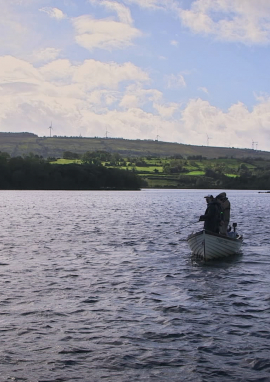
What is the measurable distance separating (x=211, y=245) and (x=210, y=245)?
0.09m

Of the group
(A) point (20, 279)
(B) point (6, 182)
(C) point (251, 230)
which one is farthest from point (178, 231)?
(B) point (6, 182)

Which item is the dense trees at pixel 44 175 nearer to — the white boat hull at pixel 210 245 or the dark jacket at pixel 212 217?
the white boat hull at pixel 210 245

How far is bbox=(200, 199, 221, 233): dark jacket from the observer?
28547mm

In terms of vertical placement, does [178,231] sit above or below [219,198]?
below

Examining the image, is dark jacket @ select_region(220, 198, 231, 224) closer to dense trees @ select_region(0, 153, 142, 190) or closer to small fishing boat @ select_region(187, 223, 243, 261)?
small fishing boat @ select_region(187, 223, 243, 261)

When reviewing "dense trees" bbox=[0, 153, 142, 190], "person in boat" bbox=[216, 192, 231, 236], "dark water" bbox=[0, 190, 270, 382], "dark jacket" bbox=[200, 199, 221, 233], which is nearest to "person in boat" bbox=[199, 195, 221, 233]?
"dark jacket" bbox=[200, 199, 221, 233]

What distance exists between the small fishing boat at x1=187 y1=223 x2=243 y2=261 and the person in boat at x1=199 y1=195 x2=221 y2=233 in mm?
666

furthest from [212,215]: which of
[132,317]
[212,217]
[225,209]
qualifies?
[132,317]

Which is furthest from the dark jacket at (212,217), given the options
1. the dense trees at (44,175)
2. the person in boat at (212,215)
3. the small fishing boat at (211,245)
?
the dense trees at (44,175)

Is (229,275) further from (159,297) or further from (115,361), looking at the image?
(115,361)

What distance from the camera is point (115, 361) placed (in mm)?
12492

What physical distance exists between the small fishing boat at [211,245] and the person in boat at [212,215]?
666 millimetres

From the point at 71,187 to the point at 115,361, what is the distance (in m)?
186

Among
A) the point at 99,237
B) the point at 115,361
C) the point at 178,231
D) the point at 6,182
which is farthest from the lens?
the point at 6,182
